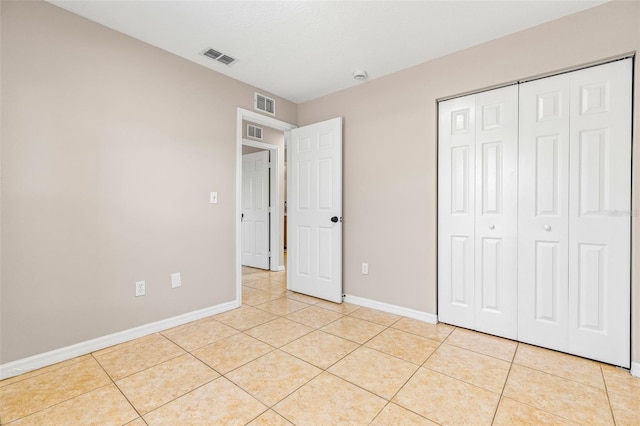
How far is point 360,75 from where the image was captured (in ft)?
10.1

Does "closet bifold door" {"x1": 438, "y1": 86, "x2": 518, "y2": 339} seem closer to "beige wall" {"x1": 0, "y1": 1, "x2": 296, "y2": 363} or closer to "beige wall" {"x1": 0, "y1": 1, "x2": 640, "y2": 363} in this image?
"beige wall" {"x1": 0, "y1": 1, "x2": 640, "y2": 363}

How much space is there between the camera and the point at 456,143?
8.84 feet

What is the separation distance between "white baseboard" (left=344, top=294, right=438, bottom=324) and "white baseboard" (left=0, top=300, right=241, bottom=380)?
1.50 metres

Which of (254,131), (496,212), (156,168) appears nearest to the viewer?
(496,212)

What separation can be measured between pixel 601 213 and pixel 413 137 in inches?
61.1

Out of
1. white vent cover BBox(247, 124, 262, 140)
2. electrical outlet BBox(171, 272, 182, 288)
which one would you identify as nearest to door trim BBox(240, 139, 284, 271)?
white vent cover BBox(247, 124, 262, 140)

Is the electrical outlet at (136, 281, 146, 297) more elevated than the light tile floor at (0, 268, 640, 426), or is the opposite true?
the electrical outlet at (136, 281, 146, 297)

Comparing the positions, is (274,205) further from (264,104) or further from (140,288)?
(140,288)

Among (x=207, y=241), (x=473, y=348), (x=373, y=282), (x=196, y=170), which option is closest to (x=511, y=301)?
(x=473, y=348)

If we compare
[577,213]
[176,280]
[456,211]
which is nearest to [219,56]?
[176,280]

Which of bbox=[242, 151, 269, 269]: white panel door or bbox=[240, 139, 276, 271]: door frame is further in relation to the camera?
bbox=[242, 151, 269, 269]: white panel door

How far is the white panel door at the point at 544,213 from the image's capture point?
2.21m

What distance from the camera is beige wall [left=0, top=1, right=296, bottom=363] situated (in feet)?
6.39

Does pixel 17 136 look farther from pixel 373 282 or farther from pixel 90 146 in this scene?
pixel 373 282
